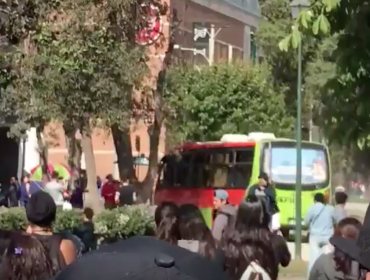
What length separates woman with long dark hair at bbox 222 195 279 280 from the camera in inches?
286

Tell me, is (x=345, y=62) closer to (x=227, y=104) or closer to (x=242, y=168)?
(x=242, y=168)

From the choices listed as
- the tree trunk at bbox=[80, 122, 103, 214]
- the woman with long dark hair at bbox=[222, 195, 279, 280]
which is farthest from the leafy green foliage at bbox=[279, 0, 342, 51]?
the tree trunk at bbox=[80, 122, 103, 214]

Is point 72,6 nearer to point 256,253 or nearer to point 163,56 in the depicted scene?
point 163,56

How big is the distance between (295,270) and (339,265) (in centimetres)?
1193

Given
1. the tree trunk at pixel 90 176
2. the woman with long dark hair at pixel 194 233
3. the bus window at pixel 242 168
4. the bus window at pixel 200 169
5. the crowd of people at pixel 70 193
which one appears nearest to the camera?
the woman with long dark hair at pixel 194 233

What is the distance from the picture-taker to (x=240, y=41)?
62219mm

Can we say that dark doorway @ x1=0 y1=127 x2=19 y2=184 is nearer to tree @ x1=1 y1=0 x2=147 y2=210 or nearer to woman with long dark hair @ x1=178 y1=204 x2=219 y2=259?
tree @ x1=1 y1=0 x2=147 y2=210

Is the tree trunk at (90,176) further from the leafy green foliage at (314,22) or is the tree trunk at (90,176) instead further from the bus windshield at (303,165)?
the leafy green foliage at (314,22)

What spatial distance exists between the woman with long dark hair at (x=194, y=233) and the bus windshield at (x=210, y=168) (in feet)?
68.2

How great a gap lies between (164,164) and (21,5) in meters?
12.4

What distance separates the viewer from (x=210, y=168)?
30.6 meters

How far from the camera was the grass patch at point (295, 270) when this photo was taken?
17469 millimetres

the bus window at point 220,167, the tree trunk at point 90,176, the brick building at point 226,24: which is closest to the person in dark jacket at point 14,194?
the bus window at point 220,167

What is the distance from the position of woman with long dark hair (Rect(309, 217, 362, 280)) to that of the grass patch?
29.3 feet
